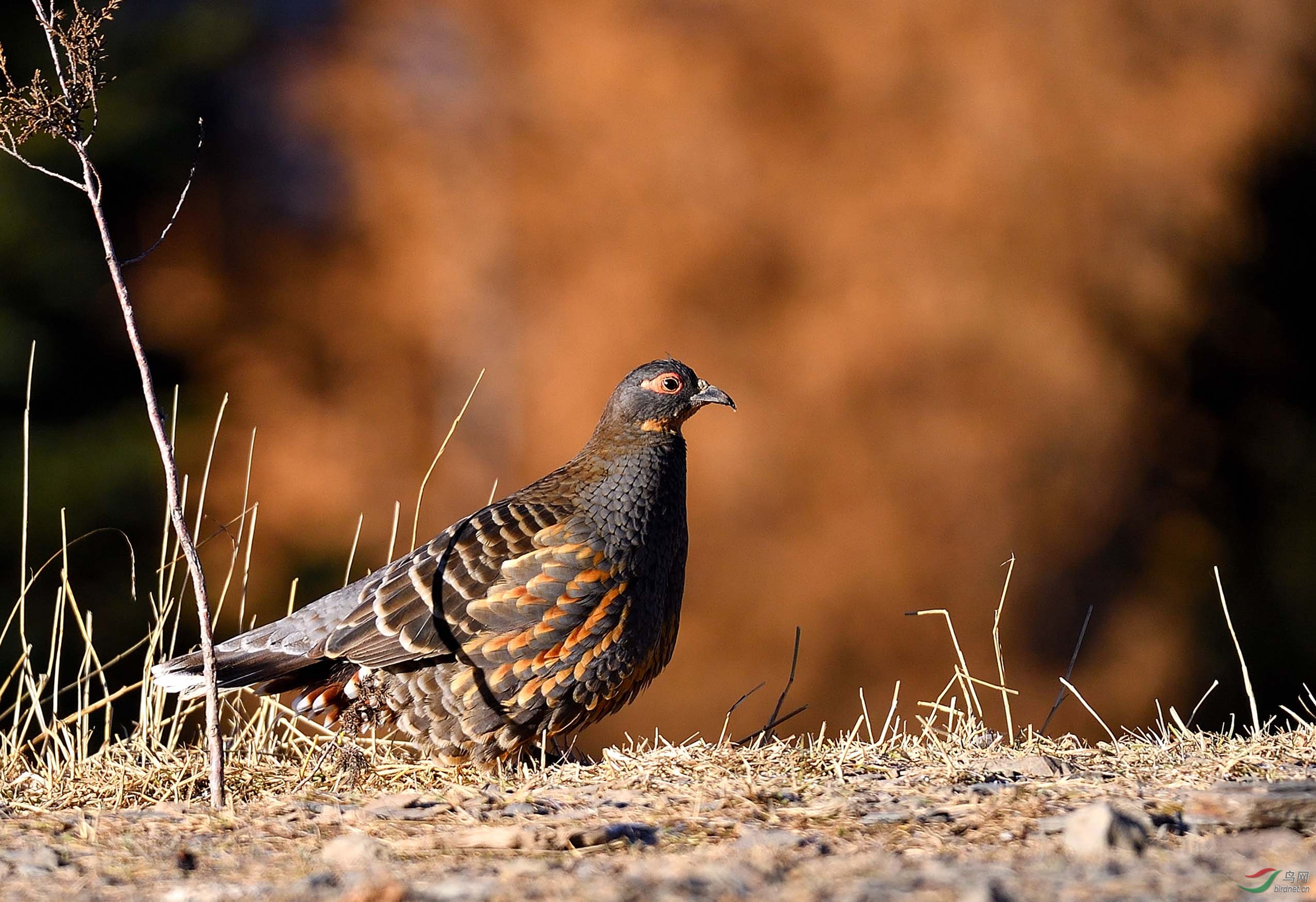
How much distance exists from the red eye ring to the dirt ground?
193cm

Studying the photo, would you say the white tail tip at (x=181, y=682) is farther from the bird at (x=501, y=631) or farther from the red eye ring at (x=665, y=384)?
the red eye ring at (x=665, y=384)

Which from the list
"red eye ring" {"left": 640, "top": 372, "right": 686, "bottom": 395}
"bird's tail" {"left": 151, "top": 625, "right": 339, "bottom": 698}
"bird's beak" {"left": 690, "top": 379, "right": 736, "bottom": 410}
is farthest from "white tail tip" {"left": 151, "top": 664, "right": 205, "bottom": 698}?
"bird's beak" {"left": 690, "top": 379, "right": 736, "bottom": 410}

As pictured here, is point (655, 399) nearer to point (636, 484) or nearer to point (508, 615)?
point (636, 484)

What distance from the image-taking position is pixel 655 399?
→ 5871 millimetres

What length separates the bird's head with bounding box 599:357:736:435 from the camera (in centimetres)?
584

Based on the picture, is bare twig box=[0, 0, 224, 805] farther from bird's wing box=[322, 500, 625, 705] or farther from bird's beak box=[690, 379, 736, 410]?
bird's beak box=[690, 379, 736, 410]

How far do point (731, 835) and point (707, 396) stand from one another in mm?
2869

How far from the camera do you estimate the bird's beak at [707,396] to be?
19.7ft

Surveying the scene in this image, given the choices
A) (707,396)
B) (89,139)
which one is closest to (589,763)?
(707,396)

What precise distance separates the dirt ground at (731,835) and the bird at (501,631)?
0.63 metres

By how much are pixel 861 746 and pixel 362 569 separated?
9127 mm

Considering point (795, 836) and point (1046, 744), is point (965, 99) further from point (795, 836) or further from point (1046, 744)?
point (795, 836)

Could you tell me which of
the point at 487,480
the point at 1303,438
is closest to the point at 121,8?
the point at 487,480

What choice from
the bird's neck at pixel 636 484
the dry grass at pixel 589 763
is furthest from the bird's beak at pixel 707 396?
the dry grass at pixel 589 763
